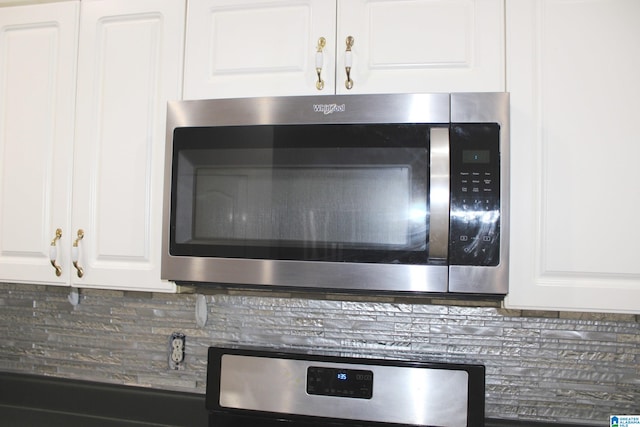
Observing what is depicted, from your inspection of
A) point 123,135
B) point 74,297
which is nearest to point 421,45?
point 123,135

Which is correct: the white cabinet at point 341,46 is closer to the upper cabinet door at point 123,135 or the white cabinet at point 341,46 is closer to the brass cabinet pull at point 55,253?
the upper cabinet door at point 123,135

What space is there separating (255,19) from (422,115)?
0.48m

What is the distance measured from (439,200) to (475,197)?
0.08m

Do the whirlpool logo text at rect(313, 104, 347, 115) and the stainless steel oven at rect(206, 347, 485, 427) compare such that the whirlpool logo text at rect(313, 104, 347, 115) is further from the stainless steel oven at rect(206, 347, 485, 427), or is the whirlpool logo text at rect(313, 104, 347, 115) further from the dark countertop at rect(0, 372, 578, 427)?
the dark countertop at rect(0, 372, 578, 427)

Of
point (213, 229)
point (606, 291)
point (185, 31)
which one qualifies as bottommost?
point (606, 291)

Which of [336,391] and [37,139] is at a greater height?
[37,139]

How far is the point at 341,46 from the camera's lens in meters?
0.96

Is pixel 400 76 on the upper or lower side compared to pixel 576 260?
upper

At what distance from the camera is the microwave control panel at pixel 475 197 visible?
0.85 meters

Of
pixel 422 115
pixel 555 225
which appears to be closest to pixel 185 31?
pixel 422 115

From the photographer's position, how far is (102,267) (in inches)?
40.7

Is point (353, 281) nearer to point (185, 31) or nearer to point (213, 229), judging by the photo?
point (213, 229)

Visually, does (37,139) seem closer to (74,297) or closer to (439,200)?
(74,297)

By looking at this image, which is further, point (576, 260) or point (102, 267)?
point (102, 267)
